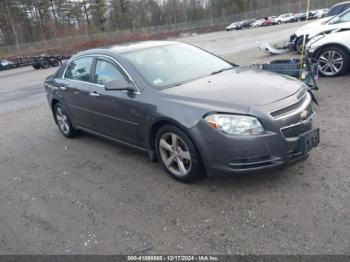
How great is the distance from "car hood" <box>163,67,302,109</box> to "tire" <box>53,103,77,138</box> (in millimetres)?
2783

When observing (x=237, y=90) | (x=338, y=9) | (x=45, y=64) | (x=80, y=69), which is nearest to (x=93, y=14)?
(x=45, y=64)

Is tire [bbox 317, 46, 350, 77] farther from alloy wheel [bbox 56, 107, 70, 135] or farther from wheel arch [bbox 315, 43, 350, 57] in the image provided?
Answer: alloy wheel [bbox 56, 107, 70, 135]

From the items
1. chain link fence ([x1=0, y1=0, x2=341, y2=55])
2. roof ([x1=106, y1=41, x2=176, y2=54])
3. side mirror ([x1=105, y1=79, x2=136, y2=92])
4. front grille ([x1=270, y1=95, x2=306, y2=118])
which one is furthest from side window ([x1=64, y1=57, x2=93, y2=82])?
chain link fence ([x1=0, y1=0, x2=341, y2=55])

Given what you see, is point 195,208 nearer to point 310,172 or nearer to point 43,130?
point 310,172

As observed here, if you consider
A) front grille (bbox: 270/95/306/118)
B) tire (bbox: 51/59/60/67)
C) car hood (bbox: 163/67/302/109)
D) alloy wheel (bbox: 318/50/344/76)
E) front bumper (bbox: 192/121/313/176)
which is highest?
car hood (bbox: 163/67/302/109)

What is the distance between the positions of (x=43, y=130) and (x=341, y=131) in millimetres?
5656

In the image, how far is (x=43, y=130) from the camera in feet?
24.2

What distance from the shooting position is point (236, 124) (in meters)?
3.60

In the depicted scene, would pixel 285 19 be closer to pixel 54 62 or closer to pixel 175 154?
pixel 54 62

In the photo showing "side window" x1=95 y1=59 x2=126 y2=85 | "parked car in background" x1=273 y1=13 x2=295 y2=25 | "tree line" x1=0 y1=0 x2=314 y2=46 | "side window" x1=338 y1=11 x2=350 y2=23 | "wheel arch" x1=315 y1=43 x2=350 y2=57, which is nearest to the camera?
"side window" x1=95 y1=59 x2=126 y2=85

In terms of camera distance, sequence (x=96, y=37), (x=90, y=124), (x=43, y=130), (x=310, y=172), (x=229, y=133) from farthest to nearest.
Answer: (x=96, y=37)
(x=43, y=130)
(x=90, y=124)
(x=310, y=172)
(x=229, y=133)

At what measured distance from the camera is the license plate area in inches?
146

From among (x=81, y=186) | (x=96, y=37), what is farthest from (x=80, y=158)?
(x=96, y=37)

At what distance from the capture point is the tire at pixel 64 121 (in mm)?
6368
